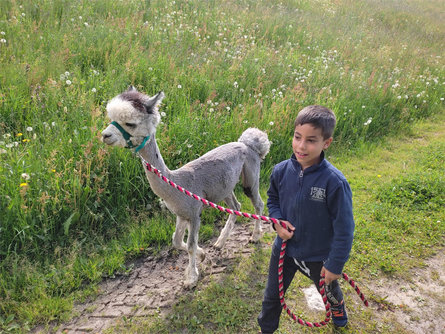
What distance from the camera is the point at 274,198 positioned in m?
2.87

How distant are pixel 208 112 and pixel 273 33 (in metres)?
5.39

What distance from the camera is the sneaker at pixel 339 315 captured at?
3106 mm

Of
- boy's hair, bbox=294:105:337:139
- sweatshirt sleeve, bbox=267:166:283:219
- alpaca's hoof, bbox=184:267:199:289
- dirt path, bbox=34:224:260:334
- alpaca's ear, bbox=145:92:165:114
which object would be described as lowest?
dirt path, bbox=34:224:260:334

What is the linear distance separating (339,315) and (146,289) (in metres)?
1.99

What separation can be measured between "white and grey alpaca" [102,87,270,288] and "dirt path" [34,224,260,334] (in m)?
0.17

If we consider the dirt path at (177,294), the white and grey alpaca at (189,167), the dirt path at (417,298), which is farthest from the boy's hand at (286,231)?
the dirt path at (417,298)

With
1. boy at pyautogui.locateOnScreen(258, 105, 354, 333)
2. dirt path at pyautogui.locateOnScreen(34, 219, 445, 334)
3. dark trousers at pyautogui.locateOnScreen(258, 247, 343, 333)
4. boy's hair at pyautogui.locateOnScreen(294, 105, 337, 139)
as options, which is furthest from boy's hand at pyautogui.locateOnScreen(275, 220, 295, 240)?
dirt path at pyautogui.locateOnScreen(34, 219, 445, 334)

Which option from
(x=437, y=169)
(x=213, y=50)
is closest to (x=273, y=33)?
(x=213, y=50)

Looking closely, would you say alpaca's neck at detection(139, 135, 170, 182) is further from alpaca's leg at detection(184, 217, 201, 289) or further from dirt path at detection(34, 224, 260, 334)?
dirt path at detection(34, 224, 260, 334)

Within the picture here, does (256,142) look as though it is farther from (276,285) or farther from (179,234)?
(276,285)

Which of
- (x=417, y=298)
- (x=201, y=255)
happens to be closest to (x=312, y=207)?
(x=201, y=255)

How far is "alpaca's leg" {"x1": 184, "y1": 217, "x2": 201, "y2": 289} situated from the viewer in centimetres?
364

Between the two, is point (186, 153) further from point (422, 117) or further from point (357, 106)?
point (422, 117)

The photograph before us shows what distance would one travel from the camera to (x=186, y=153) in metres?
5.22
